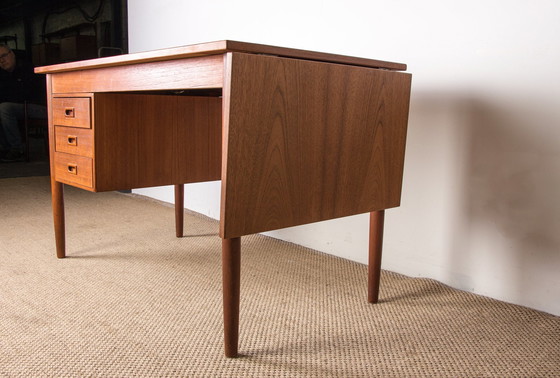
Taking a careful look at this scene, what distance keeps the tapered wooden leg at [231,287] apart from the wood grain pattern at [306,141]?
49 mm

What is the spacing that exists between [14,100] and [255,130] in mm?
4489

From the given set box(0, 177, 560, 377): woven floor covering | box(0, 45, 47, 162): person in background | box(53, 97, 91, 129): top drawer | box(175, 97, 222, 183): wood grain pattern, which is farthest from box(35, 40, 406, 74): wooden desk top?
box(0, 45, 47, 162): person in background

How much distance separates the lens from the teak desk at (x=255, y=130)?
1.08m

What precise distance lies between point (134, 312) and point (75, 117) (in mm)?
683

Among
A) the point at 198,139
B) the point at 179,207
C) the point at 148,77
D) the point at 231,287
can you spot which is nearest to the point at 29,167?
the point at 179,207

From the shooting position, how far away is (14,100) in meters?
4.84

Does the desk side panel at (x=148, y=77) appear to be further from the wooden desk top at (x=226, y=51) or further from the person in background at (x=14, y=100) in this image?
the person in background at (x=14, y=100)

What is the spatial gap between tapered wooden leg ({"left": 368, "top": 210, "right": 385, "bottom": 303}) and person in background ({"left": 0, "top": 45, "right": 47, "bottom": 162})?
13.5 feet

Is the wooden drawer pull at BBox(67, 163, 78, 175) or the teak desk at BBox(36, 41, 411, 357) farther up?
the teak desk at BBox(36, 41, 411, 357)

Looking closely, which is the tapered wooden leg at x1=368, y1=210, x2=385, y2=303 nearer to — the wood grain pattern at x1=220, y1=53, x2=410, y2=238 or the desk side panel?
the wood grain pattern at x1=220, y1=53, x2=410, y2=238

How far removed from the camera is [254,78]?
1.06m

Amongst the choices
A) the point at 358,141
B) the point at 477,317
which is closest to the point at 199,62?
the point at 358,141

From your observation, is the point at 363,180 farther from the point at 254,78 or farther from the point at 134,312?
the point at 134,312

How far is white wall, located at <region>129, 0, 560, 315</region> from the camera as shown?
1.39m
